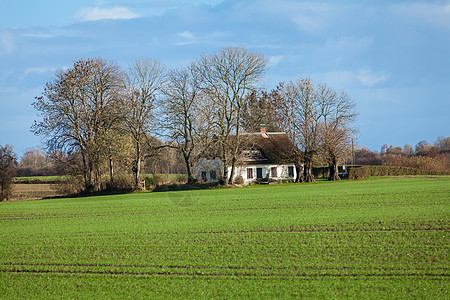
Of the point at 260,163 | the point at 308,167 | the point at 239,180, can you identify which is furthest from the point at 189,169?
the point at 308,167

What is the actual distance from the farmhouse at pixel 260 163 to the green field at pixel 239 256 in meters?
30.3

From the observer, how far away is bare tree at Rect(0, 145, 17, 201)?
132 ft

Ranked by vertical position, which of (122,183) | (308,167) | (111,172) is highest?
(111,172)

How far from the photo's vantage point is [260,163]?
55.8m

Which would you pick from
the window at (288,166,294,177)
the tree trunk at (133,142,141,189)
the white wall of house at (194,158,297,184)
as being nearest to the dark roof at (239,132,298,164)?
the white wall of house at (194,158,297,184)

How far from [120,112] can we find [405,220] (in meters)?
35.4

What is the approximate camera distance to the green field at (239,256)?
30.2 ft

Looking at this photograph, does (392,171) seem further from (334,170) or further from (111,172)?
(111,172)

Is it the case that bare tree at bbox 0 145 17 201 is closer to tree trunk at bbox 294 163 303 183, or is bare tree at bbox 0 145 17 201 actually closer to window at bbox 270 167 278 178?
window at bbox 270 167 278 178

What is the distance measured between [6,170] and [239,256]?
118ft

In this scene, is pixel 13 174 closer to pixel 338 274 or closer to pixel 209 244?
pixel 209 244

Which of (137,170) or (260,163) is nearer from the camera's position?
(137,170)

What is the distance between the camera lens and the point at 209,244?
13562 mm

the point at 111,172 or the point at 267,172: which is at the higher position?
the point at 111,172
